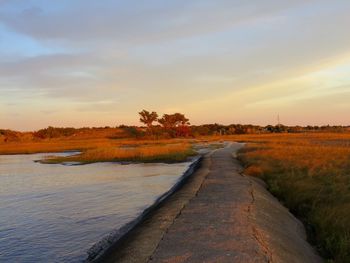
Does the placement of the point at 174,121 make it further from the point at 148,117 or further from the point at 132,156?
the point at 132,156

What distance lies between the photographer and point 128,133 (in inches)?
5167

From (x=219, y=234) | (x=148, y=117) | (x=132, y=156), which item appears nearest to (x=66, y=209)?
(x=219, y=234)

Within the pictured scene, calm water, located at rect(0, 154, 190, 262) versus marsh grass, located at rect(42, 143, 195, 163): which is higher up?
marsh grass, located at rect(42, 143, 195, 163)

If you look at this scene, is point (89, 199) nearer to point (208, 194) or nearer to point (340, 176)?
point (208, 194)

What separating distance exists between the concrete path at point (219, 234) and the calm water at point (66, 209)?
2.27 meters

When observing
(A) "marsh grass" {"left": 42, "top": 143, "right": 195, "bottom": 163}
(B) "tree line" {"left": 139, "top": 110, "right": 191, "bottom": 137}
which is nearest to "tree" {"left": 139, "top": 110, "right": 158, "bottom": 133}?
(B) "tree line" {"left": 139, "top": 110, "right": 191, "bottom": 137}

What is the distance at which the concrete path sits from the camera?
8.73m

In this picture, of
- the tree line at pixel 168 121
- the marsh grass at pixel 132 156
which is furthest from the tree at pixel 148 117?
the marsh grass at pixel 132 156

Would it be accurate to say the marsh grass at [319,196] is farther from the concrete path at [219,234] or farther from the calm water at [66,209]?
the calm water at [66,209]

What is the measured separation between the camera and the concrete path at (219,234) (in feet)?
28.6

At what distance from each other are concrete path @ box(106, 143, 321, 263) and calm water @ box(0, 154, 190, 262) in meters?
2.27

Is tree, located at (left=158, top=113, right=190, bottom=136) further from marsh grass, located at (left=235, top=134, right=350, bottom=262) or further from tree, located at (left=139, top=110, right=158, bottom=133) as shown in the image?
marsh grass, located at (left=235, top=134, right=350, bottom=262)

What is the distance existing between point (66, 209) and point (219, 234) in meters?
9.85

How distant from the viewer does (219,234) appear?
10188 millimetres
